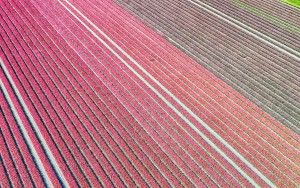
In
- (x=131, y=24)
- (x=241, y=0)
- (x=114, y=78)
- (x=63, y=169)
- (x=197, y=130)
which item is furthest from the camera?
(x=241, y=0)

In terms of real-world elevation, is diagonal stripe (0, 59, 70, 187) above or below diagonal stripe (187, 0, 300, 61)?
above

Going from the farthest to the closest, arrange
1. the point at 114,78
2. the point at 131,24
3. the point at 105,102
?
1. the point at 131,24
2. the point at 114,78
3. the point at 105,102

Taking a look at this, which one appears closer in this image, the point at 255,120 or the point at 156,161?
the point at 156,161

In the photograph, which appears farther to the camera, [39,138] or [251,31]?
[251,31]

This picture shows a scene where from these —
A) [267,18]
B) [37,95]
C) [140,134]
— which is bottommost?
[267,18]

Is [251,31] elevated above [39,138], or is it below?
below

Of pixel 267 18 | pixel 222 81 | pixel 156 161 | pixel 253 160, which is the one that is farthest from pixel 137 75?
pixel 267 18

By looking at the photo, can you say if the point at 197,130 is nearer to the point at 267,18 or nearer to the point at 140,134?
the point at 140,134

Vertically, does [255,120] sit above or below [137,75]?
below

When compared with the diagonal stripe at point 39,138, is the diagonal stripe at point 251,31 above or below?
below

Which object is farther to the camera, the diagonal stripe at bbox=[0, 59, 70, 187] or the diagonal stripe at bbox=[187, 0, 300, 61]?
the diagonal stripe at bbox=[187, 0, 300, 61]

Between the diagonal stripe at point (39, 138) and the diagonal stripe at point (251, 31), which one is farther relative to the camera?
the diagonal stripe at point (251, 31)
